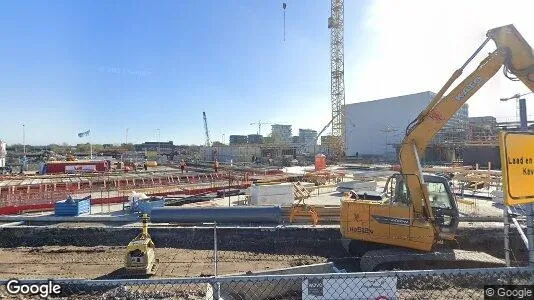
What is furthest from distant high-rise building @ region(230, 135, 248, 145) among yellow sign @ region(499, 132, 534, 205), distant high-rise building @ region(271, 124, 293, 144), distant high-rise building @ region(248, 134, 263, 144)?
yellow sign @ region(499, 132, 534, 205)

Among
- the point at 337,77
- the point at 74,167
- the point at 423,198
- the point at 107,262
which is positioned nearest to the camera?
the point at 423,198

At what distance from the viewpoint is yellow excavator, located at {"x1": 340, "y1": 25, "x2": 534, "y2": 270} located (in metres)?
8.26

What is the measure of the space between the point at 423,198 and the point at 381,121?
6813 cm

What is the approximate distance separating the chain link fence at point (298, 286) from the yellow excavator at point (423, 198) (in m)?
1.11

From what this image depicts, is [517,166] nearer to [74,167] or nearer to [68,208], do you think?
[68,208]

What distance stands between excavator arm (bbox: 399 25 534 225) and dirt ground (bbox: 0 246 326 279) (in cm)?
353

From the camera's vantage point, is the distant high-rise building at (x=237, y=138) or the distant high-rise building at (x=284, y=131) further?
the distant high-rise building at (x=284, y=131)

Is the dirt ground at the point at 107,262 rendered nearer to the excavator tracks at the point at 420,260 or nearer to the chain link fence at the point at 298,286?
the chain link fence at the point at 298,286

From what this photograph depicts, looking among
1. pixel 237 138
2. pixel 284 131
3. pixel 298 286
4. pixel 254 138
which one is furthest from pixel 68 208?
pixel 284 131

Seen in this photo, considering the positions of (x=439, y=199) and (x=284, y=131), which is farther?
(x=284, y=131)

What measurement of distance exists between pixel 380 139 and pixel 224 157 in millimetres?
33130

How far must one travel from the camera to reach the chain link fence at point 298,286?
3.75 m

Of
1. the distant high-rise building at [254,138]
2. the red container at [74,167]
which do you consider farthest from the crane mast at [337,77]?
the distant high-rise building at [254,138]

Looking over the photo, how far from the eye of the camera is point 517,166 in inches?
133
